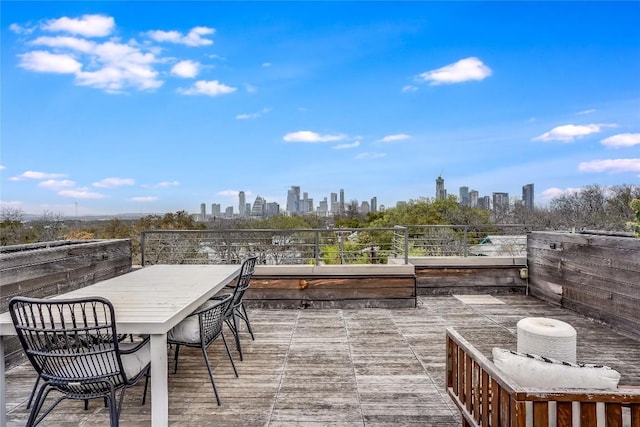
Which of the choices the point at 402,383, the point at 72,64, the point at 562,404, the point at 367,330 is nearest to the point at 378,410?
the point at 402,383

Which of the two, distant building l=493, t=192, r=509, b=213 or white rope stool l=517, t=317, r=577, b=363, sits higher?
distant building l=493, t=192, r=509, b=213

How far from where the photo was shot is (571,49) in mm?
7082

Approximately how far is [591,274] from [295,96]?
677 centimetres

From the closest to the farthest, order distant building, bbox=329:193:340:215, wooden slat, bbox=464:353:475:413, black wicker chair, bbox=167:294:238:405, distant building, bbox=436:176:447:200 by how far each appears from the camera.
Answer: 1. wooden slat, bbox=464:353:475:413
2. black wicker chair, bbox=167:294:238:405
3. distant building, bbox=329:193:340:215
4. distant building, bbox=436:176:447:200

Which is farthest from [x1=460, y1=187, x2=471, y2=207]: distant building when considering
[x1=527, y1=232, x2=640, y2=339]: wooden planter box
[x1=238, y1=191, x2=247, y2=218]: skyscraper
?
[x1=238, y1=191, x2=247, y2=218]: skyscraper

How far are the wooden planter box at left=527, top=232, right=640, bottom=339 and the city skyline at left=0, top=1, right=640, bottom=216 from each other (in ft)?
12.8

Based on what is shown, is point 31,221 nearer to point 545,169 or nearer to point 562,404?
point 562,404

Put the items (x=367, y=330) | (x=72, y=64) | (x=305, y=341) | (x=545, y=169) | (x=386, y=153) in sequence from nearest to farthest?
(x=305, y=341)
(x=367, y=330)
(x=72, y=64)
(x=545, y=169)
(x=386, y=153)

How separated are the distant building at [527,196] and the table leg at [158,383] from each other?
12.1 metres

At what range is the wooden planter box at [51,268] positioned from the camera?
10.4 ft

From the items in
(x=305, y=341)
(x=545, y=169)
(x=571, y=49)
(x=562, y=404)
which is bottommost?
(x=305, y=341)

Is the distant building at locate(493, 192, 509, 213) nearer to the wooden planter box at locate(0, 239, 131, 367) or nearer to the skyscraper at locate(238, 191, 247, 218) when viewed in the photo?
the skyscraper at locate(238, 191, 247, 218)

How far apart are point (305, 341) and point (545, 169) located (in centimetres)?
865

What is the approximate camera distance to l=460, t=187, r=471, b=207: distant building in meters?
12.2
